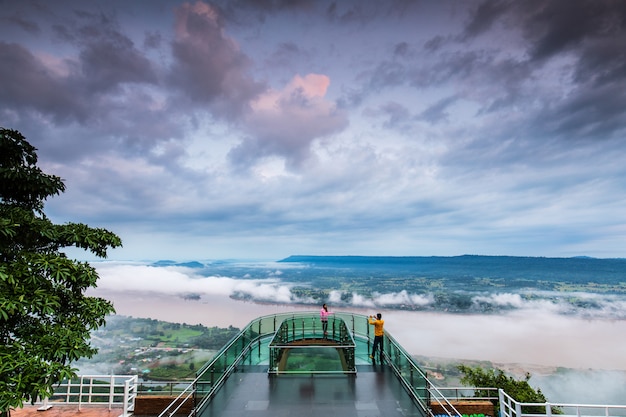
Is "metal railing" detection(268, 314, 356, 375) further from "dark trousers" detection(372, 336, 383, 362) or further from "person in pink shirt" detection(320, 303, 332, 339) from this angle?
"dark trousers" detection(372, 336, 383, 362)

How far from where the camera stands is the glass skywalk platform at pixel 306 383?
759 centimetres

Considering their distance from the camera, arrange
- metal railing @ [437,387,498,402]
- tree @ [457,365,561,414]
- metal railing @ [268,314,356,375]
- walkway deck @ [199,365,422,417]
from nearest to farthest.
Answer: walkway deck @ [199,365,422,417] → metal railing @ [268,314,356,375] → metal railing @ [437,387,498,402] → tree @ [457,365,561,414]

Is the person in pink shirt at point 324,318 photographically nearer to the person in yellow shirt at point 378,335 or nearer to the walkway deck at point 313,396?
the person in yellow shirt at point 378,335

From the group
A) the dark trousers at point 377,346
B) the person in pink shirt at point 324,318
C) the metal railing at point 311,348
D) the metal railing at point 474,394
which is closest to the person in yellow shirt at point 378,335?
the dark trousers at point 377,346

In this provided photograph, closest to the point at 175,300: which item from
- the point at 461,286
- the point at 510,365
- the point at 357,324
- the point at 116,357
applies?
the point at 116,357

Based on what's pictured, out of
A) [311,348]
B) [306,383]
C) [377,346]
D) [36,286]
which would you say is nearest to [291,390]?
[306,383]

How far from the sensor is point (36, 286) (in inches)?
212

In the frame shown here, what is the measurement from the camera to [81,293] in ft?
20.8

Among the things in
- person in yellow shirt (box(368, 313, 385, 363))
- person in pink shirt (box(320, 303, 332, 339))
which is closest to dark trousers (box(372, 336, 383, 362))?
person in yellow shirt (box(368, 313, 385, 363))

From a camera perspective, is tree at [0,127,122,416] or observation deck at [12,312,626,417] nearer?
tree at [0,127,122,416]

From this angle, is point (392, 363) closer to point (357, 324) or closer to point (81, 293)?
point (357, 324)

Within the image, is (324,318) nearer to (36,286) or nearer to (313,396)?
(313,396)

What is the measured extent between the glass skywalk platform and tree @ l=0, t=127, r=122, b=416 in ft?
7.37

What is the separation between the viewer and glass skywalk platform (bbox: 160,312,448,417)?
299 inches
